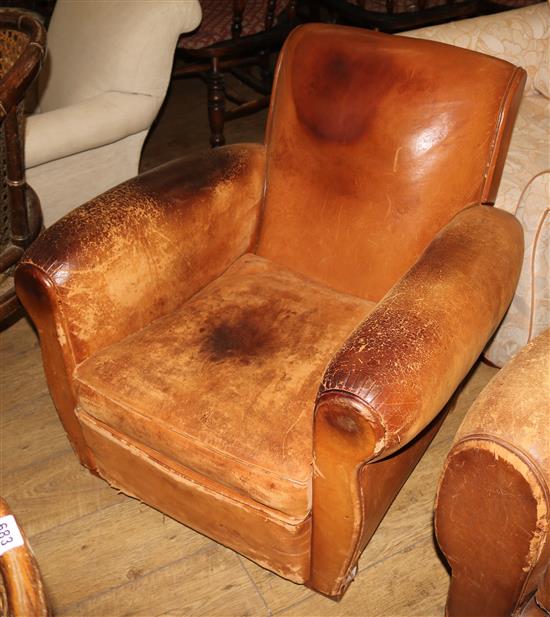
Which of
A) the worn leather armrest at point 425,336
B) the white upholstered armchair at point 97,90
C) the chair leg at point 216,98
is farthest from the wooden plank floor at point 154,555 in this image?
the chair leg at point 216,98

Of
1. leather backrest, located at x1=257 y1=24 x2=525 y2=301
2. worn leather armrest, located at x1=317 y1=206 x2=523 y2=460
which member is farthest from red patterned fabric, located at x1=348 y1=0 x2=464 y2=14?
worn leather armrest, located at x1=317 y1=206 x2=523 y2=460

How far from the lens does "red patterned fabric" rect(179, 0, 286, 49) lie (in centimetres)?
246

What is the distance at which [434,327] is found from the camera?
1.12 meters

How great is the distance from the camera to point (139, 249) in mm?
1398

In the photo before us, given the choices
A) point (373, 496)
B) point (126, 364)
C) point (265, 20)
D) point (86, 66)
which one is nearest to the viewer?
point (373, 496)

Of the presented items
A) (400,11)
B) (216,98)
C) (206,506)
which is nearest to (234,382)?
(206,506)

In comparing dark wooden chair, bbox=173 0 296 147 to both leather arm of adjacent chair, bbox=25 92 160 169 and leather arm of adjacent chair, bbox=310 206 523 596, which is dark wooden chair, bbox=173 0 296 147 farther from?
leather arm of adjacent chair, bbox=310 206 523 596

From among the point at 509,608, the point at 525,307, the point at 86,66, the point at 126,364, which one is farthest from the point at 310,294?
the point at 86,66

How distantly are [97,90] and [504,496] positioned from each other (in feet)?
5.36

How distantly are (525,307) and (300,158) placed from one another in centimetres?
69

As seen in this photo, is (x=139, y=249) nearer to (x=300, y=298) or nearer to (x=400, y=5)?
(x=300, y=298)

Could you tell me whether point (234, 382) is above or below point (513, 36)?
below

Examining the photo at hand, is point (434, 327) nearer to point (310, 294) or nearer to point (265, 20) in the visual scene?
point (310, 294)

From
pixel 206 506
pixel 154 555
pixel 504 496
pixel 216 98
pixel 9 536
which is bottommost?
pixel 154 555
